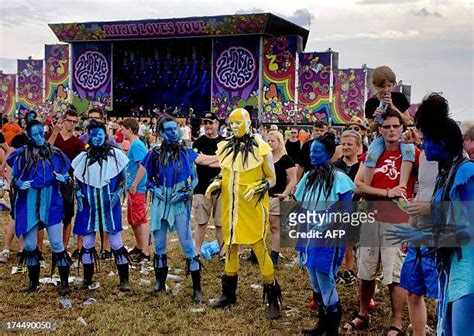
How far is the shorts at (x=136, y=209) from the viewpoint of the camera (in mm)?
7477

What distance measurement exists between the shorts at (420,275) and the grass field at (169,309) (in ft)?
4.33

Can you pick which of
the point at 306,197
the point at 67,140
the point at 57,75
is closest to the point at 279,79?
the point at 57,75

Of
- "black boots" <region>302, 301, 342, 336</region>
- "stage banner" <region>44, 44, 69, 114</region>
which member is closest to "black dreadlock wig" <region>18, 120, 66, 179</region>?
"black boots" <region>302, 301, 342, 336</region>

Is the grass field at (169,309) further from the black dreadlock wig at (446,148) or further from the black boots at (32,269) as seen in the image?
the black dreadlock wig at (446,148)

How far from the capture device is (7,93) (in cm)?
3319

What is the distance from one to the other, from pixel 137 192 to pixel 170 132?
183cm

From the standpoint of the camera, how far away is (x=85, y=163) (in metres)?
6.07

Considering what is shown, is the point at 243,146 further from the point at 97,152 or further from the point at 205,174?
the point at 205,174

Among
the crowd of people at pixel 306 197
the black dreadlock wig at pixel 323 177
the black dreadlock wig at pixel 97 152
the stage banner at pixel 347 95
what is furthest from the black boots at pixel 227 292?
the stage banner at pixel 347 95

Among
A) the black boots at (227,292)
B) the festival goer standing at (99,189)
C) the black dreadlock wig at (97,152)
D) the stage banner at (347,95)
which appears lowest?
the black boots at (227,292)

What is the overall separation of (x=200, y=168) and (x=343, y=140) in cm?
208

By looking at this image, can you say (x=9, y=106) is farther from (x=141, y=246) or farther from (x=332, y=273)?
(x=332, y=273)

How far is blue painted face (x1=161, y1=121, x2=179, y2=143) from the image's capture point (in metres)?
5.98

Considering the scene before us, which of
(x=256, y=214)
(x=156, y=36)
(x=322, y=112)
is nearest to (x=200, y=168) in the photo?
(x=256, y=214)
